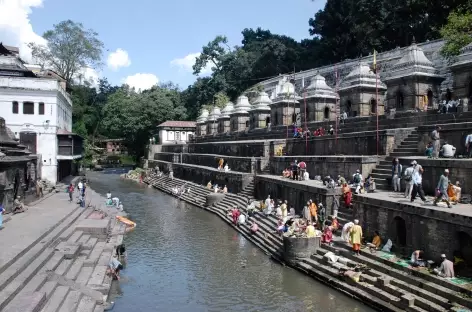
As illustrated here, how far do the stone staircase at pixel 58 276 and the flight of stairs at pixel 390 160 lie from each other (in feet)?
28.4

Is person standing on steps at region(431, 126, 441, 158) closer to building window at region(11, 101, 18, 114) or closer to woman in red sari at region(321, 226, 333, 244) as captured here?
woman in red sari at region(321, 226, 333, 244)

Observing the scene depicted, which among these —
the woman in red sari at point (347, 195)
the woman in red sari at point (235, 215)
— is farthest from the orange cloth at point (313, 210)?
the woman in red sari at point (235, 215)

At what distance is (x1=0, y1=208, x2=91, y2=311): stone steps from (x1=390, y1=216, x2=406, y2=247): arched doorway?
8285mm

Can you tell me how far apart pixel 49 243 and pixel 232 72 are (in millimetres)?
Result: 43155

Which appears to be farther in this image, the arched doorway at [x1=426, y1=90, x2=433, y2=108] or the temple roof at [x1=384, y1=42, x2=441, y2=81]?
the arched doorway at [x1=426, y1=90, x2=433, y2=108]

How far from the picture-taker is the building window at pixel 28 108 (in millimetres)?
29125

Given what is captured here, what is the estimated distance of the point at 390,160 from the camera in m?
16.8

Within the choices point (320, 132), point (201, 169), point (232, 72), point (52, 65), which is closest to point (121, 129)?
point (52, 65)

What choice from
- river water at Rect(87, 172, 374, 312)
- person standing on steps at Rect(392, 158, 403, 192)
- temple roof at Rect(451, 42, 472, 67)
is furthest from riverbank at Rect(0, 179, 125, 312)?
temple roof at Rect(451, 42, 472, 67)

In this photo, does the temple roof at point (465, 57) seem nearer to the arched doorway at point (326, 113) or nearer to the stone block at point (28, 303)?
the arched doorway at point (326, 113)

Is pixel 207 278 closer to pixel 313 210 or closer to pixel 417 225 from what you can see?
pixel 313 210

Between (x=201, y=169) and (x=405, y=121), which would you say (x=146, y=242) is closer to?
(x=405, y=121)

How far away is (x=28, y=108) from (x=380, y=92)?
19742 millimetres

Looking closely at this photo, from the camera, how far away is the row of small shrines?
61.7ft
